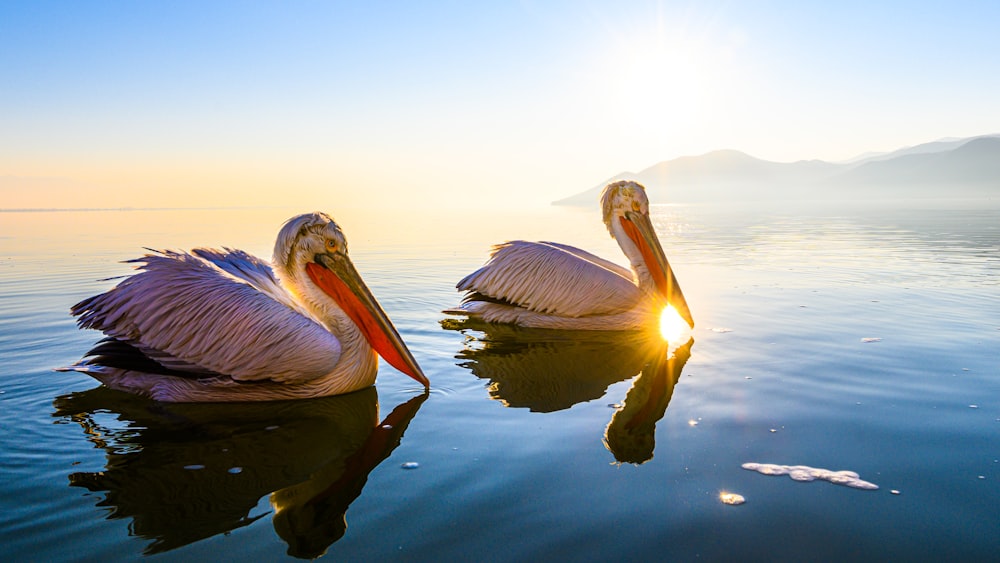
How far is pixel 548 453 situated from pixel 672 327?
3.43 m

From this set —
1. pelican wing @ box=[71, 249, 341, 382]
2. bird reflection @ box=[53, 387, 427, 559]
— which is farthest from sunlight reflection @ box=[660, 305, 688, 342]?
pelican wing @ box=[71, 249, 341, 382]

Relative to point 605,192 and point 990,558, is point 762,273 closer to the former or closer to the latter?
point 605,192

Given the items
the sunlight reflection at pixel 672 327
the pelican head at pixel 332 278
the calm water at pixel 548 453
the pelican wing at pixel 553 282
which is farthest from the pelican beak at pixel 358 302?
the sunlight reflection at pixel 672 327

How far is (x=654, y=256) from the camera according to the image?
19.8ft

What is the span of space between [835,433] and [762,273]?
6378mm

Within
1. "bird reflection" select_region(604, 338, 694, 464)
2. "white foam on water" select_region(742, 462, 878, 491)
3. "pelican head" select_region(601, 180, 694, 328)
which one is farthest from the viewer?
"pelican head" select_region(601, 180, 694, 328)

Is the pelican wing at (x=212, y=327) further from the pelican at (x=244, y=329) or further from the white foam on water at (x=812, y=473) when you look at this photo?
the white foam on water at (x=812, y=473)

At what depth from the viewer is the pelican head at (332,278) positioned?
12.6 ft

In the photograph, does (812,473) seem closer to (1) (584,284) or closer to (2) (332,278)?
(2) (332,278)

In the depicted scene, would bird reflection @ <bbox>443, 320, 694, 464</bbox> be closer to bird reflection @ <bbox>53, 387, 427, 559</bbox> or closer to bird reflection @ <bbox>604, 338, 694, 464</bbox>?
bird reflection @ <bbox>604, 338, 694, 464</bbox>

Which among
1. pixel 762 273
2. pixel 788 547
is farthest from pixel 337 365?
pixel 762 273

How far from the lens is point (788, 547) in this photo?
226cm

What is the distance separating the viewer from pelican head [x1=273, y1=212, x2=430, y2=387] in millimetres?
3850

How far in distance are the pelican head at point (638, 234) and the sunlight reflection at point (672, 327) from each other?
9.2 inches
